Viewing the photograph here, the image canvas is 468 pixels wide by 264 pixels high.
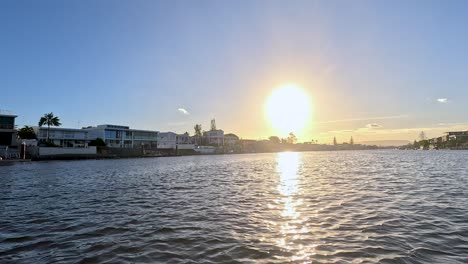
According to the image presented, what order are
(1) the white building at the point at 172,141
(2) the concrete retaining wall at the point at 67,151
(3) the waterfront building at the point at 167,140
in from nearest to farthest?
1. (2) the concrete retaining wall at the point at 67,151
2. (3) the waterfront building at the point at 167,140
3. (1) the white building at the point at 172,141

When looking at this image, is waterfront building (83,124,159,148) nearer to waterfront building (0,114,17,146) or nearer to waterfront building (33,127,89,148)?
waterfront building (33,127,89,148)

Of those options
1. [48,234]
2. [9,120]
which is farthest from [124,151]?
[48,234]

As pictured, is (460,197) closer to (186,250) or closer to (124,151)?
(186,250)

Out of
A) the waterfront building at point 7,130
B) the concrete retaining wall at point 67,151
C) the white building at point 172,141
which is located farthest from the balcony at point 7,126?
the white building at point 172,141

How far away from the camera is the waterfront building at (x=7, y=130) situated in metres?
84.5

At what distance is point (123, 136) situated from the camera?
133375 millimetres

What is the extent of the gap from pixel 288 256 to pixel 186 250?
314 cm

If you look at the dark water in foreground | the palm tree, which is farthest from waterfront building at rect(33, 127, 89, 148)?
the dark water in foreground

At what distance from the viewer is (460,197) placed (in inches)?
738

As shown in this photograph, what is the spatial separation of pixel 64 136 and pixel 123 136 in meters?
24.8

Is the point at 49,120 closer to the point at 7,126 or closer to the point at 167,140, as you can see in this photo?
the point at 7,126

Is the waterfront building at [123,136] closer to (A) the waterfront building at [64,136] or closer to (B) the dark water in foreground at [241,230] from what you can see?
(A) the waterfront building at [64,136]

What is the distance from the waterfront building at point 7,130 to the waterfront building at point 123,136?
36.5 metres

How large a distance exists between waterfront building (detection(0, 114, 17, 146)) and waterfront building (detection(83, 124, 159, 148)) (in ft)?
120
